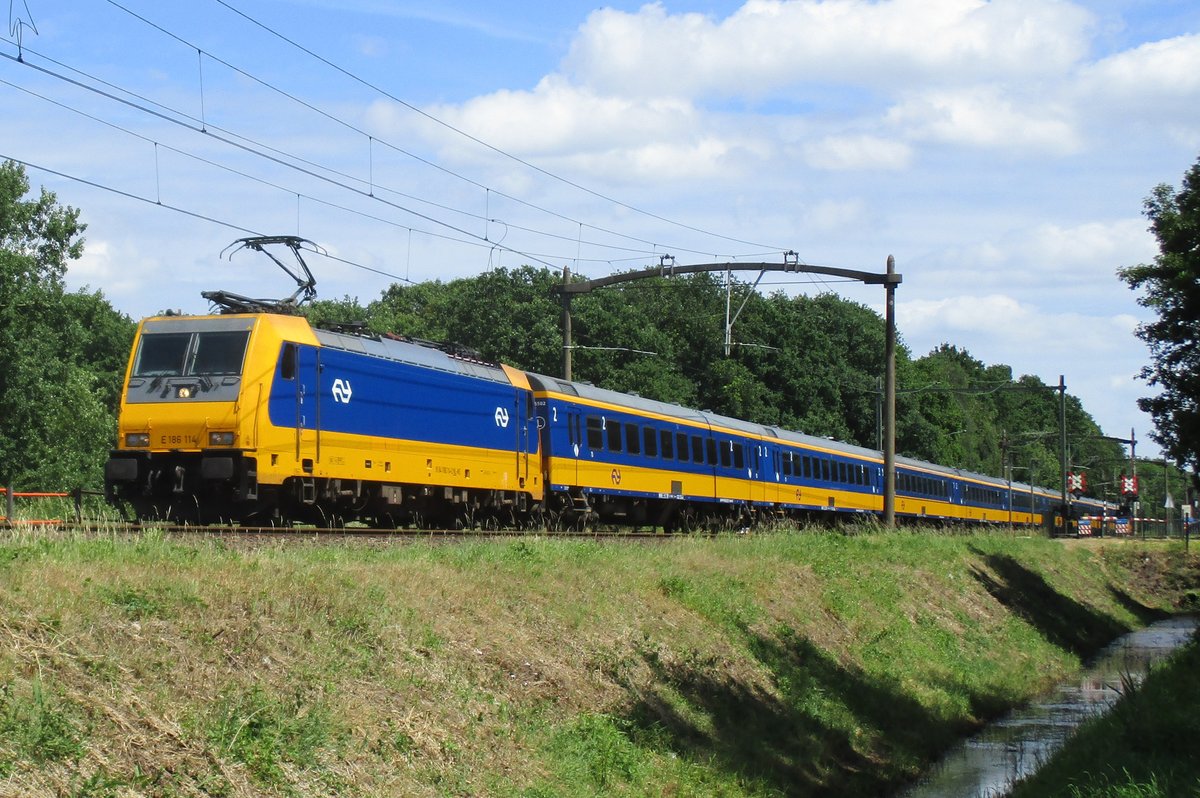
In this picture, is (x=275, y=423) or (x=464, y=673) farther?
(x=275, y=423)

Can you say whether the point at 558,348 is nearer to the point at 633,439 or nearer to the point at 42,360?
the point at 42,360

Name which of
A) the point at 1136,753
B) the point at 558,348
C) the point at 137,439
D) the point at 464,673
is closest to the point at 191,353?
the point at 137,439

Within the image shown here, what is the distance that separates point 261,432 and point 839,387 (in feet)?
207

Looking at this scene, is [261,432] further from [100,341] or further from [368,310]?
[368,310]

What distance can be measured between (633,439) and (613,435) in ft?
3.59

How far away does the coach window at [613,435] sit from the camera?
31.2 meters

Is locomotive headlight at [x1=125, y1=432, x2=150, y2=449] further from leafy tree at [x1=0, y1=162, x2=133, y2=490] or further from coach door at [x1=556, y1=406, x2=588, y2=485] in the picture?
leafy tree at [x1=0, y1=162, x2=133, y2=490]

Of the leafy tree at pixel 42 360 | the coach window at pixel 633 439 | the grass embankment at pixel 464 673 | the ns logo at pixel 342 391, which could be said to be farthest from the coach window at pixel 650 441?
the leafy tree at pixel 42 360

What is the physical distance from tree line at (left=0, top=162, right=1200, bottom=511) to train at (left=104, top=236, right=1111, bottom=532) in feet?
56.6

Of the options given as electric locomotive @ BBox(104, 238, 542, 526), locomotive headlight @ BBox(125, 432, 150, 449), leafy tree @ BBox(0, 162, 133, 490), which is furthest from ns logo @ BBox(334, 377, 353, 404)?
leafy tree @ BBox(0, 162, 133, 490)

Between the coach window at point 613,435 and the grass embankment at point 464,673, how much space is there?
230 inches

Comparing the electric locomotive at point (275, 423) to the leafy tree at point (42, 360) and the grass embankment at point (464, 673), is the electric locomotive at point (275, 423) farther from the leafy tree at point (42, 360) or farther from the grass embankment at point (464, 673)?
the leafy tree at point (42, 360)

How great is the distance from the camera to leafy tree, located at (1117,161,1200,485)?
29.2m

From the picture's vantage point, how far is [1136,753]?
1477 centimetres
